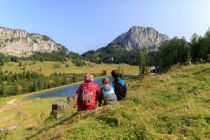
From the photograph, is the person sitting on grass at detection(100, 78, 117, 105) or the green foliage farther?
the green foliage

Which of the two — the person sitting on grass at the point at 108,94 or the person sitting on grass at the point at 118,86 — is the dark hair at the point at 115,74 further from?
the person sitting on grass at the point at 108,94

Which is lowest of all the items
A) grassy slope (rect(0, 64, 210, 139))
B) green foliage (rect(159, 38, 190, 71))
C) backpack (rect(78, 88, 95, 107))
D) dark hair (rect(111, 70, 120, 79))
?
grassy slope (rect(0, 64, 210, 139))

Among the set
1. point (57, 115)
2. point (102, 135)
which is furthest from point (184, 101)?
point (57, 115)

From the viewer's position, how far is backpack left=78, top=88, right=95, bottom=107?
18719 millimetres

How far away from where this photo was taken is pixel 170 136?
43.3 feet

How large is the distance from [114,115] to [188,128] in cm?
396

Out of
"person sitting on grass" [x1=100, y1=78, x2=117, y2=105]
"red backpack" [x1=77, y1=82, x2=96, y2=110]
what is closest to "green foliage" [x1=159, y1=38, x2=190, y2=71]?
"person sitting on grass" [x1=100, y1=78, x2=117, y2=105]

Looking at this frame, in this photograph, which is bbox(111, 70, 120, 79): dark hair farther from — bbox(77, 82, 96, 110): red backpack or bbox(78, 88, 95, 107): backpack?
bbox(78, 88, 95, 107): backpack

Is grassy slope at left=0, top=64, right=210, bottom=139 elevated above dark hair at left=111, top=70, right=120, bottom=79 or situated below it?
below

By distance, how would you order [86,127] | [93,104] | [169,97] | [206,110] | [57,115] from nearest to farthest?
1. [86,127]
2. [206,110]
3. [93,104]
4. [169,97]
5. [57,115]

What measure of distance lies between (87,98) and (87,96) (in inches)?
5.2

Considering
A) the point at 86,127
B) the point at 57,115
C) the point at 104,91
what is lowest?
the point at 57,115

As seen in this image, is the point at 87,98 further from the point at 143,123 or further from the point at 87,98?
the point at 143,123

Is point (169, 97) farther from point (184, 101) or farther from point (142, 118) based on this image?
point (142, 118)
